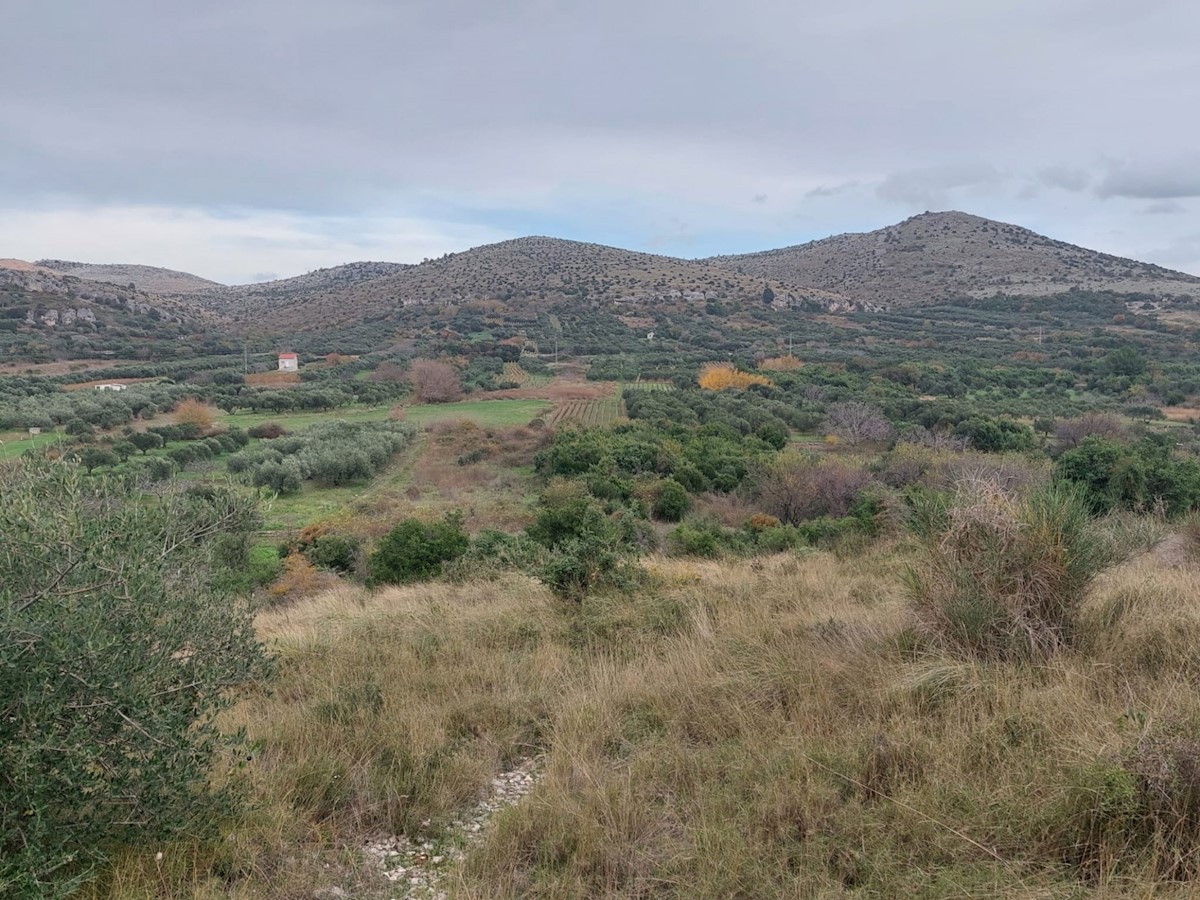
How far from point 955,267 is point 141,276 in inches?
6017

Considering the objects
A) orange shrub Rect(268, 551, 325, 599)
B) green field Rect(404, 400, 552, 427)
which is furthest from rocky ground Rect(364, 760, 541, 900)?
green field Rect(404, 400, 552, 427)

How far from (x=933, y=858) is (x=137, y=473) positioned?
4311mm

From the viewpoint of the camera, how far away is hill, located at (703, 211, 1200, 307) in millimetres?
93812

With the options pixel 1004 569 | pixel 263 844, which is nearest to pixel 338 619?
pixel 263 844

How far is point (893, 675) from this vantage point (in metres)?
4.22

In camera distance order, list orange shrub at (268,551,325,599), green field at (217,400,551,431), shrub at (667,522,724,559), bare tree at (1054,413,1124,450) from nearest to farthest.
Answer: orange shrub at (268,551,325,599), shrub at (667,522,724,559), bare tree at (1054,413,1124,450), green field at (217,400,551,431)

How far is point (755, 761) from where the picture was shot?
11.7 feet

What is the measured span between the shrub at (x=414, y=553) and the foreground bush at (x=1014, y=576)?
34.8 feet

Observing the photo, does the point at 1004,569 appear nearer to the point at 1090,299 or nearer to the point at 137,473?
the point at 137,473

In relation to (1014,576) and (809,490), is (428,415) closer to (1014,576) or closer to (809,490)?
(809,490)

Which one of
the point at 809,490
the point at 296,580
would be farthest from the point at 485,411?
the point at 296,580

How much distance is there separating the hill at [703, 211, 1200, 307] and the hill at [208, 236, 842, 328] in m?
9.28

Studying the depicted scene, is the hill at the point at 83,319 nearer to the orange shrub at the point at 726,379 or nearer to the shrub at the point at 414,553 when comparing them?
the orange shrub at the point at 726,379

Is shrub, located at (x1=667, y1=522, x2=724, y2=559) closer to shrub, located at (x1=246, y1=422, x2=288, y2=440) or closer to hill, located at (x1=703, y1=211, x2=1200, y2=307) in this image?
shrub, located at (x1=246, y1=422, x2=288, y2=440)
